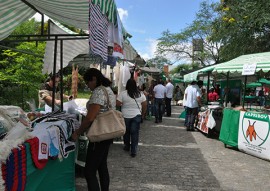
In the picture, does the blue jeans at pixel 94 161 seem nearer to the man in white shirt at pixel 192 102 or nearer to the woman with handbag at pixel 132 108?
the woman with handbag at pixel 132 108

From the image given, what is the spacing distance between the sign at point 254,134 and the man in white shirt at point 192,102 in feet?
9.87

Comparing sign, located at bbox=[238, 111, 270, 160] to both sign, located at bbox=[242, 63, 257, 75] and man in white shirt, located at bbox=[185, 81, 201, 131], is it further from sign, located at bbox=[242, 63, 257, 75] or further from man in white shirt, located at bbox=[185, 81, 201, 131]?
man in white shirt, located at bbox=[185, 81, 201, 131]

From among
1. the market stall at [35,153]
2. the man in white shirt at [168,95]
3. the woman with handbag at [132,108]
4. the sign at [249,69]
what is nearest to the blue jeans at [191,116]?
the sign at [249,69]

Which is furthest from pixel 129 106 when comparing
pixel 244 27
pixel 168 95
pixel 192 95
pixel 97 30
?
pixel 244 27

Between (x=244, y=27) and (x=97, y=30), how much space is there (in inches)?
461

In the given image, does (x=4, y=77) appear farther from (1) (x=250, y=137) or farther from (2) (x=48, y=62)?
(1) (x=250, y=137)

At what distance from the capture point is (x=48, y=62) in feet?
25.6

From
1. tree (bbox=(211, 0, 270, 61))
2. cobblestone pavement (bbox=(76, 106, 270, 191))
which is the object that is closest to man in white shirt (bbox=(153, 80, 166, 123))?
cobblestone pavement (bbox=(76, 106, 270, 191))

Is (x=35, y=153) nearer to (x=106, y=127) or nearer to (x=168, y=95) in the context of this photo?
(x=106, y=127)

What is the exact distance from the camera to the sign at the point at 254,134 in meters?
7.05

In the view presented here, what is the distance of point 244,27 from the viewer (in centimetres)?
1405

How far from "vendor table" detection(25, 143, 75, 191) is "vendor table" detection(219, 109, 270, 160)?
4620mm

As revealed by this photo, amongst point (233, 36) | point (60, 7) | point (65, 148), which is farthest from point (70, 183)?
point (233, 36)

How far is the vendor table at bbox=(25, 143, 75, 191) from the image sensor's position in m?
3.29
